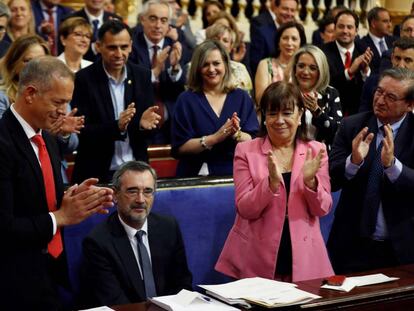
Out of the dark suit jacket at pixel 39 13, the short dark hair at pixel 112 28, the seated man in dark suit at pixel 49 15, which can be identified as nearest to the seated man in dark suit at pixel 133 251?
the short dark hair at pixel 112 28

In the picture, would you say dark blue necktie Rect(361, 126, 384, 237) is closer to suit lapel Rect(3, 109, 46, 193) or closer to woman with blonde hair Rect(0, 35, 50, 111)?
suit lapel Rect(3, 109, 46, 193)

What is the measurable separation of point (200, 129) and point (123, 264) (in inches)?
49.7

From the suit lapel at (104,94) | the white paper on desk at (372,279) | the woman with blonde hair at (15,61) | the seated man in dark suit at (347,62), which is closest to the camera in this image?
the white paper on desk at (372,279)

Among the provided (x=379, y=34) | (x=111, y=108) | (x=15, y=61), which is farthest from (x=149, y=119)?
(x=379, y=34)

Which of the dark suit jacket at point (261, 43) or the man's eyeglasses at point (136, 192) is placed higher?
the dark suit jacket at point (261, 43)

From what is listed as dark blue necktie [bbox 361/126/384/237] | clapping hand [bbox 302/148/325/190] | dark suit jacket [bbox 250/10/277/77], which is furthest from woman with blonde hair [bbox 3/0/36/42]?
dark blue necktie [bbox 361/126/384/237]

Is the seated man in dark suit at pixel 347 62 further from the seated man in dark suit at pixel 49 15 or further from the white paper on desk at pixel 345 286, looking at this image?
the white paper on desk at pixel 345 286

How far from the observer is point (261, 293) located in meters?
3.28

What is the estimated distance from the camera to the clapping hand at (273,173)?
3805mm

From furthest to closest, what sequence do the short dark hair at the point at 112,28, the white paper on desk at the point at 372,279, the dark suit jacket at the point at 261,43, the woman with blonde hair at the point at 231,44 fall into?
the dark suit jacket at the point at 261,43 → the woman with blonde hair at the point at 231,44 → the short dark hair at the point at 112,28 → the white paper on desk at the point at 372,279

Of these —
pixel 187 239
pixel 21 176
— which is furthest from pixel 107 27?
pixel 21 176

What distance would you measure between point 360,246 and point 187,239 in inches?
36.5

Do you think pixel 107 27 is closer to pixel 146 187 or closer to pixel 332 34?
pixel 146 187

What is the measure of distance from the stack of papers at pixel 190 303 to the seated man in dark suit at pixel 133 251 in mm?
630
